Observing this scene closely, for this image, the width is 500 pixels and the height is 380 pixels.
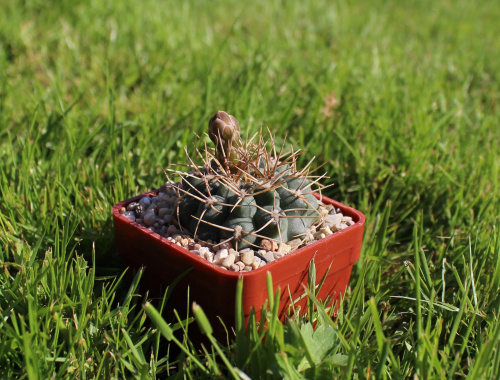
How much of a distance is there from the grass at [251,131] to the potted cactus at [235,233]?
0.28 ft

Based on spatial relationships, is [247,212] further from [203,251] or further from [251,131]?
[251,131]

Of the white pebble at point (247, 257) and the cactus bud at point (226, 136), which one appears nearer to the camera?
the white pebble at point (247, 257)

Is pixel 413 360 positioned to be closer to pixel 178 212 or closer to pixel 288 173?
pixel 288 173

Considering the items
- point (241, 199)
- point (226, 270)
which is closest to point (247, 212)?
point (241, 199)

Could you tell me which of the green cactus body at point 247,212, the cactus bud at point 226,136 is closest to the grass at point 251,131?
the green cactus body at point 247,212

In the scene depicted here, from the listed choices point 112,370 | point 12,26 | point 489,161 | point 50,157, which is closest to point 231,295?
point 112,370

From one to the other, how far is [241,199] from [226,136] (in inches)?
7.4

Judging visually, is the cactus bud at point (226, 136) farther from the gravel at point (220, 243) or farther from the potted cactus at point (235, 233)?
the gravel at point (220, 243)

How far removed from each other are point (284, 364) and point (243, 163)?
54 cm

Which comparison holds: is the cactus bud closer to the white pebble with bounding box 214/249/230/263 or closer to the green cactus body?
the green cactus body

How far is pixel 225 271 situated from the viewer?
1.33 meters

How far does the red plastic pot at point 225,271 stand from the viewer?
1.34m

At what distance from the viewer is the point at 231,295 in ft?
4.41

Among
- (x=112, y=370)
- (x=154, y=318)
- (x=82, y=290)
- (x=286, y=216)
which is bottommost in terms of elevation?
(x=112, y=370)
